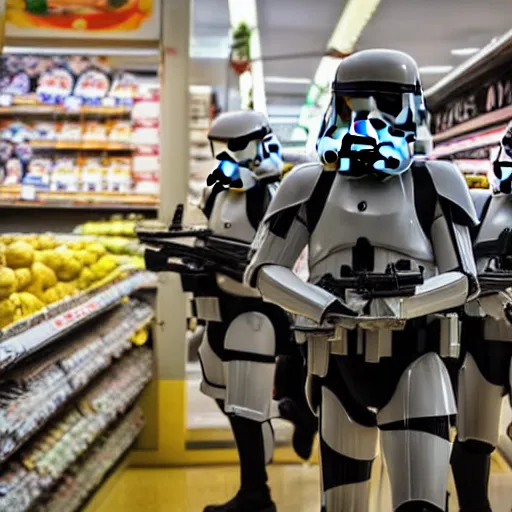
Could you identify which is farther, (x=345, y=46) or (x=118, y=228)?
(x=118, y=228)

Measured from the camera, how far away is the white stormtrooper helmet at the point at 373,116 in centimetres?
231

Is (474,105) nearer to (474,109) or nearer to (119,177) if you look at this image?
(474,109)

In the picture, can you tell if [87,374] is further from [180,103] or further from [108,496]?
[180,103]

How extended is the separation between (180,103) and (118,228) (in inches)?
33.4

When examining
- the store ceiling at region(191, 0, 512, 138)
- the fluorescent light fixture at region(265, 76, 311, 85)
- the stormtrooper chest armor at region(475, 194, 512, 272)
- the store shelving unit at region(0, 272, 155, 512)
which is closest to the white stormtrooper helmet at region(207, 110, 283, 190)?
the store ceiling at region(191, 0, 512, 138)

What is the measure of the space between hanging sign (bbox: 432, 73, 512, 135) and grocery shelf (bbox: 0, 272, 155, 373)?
1554mm

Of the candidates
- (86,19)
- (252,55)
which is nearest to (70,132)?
(86,19)

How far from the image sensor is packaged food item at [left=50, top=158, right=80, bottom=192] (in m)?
5.10

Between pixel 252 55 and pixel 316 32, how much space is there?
56 centimetres

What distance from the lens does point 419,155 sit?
278cm

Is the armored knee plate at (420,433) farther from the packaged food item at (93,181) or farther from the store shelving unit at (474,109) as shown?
the packaged food item at (93,181)

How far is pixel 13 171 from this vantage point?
5.04 metres

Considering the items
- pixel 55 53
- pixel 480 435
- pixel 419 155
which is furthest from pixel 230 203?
pixel 55 53

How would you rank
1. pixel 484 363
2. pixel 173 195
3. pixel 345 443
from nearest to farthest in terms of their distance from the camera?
pixel 345 443, pixel 484 363, pixel 173 195
